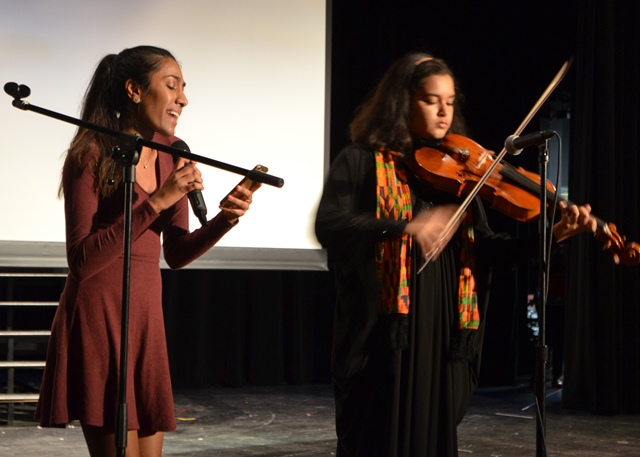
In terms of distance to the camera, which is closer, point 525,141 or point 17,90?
point 17,90

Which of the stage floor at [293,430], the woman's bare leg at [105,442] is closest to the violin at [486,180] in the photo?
the woman's bare leg at [105,442]

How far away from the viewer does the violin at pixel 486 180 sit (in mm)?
2434

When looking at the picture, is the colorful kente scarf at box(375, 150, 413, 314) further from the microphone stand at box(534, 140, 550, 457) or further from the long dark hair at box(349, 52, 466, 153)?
the microphone stand at box(534, 140, 550, 457)

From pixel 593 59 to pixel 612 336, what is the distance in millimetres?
1740

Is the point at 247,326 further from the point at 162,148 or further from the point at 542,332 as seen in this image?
the point at 162,148

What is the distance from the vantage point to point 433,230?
220 centimetres

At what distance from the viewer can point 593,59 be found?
5812 millimetres

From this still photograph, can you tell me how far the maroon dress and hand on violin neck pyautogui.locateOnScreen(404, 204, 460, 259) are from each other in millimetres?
627

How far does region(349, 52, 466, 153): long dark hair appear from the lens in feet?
8.05

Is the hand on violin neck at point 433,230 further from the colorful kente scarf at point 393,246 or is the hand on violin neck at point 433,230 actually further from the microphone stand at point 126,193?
the microphone stand at point 126,193

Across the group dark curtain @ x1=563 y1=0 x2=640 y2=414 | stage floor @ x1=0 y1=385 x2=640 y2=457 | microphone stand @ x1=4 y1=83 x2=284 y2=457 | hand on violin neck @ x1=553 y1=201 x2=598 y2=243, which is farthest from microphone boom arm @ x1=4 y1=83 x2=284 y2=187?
dark curtain @ x1=563 y1=0 x2=640 y2=414

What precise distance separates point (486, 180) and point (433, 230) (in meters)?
0.52

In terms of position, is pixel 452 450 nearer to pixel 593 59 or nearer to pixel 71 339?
pixel 71 339

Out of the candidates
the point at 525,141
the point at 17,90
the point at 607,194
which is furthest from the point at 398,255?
the point at 607,194
